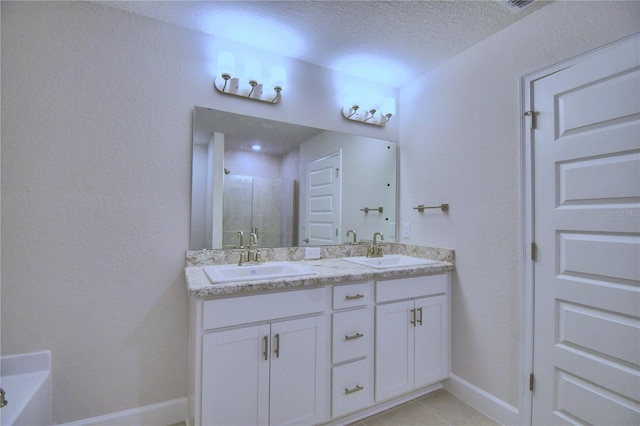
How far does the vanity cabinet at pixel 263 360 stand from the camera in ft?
4.34

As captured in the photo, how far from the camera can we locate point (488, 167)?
1855mm

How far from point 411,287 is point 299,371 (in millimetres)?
883

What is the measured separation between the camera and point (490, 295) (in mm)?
1824

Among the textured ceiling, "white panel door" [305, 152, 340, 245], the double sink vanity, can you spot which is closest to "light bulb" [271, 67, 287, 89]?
the textured ceiling

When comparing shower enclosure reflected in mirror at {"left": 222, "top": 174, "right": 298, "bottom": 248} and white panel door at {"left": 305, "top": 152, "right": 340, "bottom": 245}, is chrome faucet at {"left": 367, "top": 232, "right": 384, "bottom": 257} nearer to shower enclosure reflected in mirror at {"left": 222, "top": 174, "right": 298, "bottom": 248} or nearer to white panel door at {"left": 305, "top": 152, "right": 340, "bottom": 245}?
white panel door at {"left": 305, "top": 152, "right": 340, "bottom": 245}

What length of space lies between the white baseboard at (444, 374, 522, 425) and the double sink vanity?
10cm

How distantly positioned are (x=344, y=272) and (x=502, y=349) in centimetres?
111

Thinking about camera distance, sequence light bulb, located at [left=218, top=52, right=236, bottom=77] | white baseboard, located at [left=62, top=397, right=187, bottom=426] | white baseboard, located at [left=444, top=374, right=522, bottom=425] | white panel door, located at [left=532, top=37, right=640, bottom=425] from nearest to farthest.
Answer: white panel door, located at [left=532, top=37, right=640, bottom=425], white baseboard, located at [left=62, top=397, right=187, bottom=426], white baseboard, located at [left=444, top=374, right=522, bottom=425], light bulb, located at [left=218, top=52, right=236, bottom=77]

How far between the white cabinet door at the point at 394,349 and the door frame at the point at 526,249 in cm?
62

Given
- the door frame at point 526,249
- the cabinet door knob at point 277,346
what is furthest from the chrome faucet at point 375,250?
the cabinet door knob at point 277,346

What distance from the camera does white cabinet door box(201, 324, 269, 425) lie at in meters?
1.32

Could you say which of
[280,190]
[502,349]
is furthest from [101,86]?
[502,349]

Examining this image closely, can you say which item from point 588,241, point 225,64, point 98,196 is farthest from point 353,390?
point 225,64

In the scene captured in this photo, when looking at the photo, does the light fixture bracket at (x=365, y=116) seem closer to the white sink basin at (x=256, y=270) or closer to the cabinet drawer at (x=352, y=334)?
the white sink basin at (x=256, y=270)
